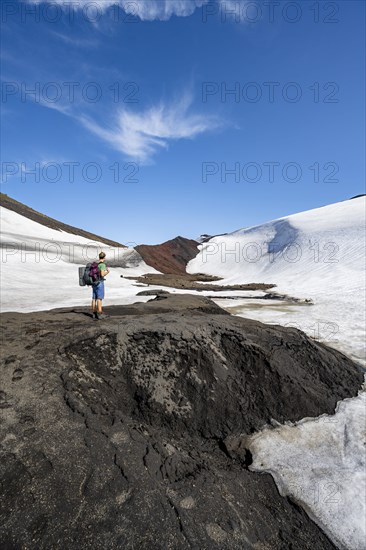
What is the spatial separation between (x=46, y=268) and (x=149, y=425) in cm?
2775

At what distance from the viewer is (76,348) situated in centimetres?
568

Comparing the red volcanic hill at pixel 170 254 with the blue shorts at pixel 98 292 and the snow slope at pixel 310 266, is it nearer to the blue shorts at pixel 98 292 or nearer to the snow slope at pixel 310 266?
the snow slope at pixel 310 266

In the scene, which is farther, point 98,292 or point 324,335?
point 324,335

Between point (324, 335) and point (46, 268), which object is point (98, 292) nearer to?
point (324, 335)

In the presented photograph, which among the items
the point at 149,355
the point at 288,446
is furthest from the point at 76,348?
the point at 288,446

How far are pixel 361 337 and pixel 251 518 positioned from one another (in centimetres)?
967

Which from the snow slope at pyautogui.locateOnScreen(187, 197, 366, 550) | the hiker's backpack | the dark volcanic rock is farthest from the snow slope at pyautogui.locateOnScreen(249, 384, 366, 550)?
the hiker's backpack

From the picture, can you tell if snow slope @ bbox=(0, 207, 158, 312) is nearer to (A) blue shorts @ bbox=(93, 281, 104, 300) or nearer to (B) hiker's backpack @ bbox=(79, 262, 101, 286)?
(B) hiker's backpack @ bbox=(79, 262, 101, 286)

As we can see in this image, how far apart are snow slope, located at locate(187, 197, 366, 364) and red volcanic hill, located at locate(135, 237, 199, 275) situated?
7.13 feet

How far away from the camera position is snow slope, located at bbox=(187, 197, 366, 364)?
14.1 metres

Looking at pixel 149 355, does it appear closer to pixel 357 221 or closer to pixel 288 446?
pixel 288 446

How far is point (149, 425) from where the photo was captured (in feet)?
16.0

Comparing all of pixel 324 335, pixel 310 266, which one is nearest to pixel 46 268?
pixel 324 335

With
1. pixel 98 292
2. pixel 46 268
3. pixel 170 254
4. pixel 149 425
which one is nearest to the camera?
pixel 149 425
